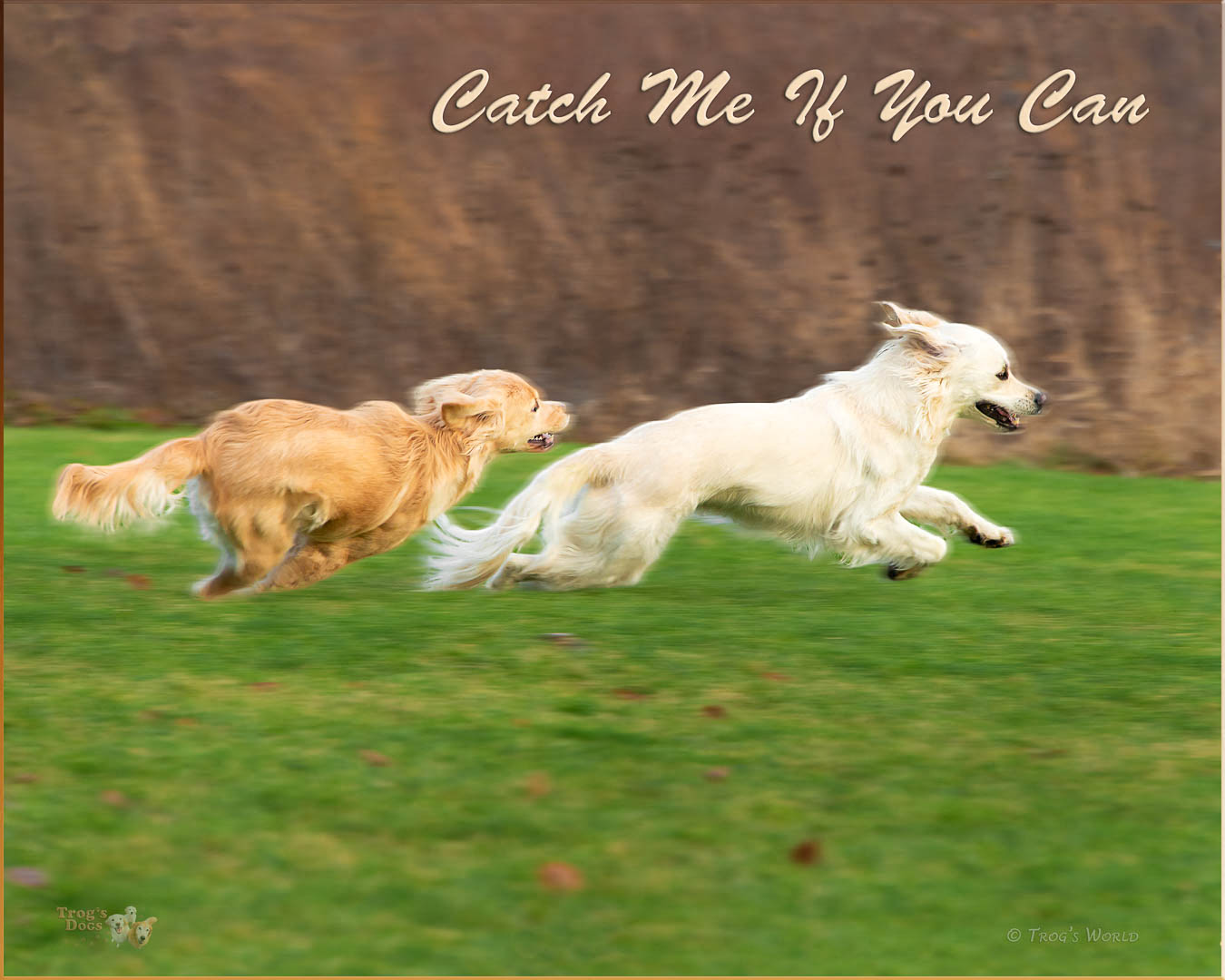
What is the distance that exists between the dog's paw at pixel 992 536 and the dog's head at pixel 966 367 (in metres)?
0.49

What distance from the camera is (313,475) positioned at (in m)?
6.01

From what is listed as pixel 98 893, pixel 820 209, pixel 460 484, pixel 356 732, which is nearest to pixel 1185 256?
pixel 820 209

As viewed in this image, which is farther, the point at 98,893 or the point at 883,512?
the point at 883,512

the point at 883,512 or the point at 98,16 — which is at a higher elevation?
the point at 98,16

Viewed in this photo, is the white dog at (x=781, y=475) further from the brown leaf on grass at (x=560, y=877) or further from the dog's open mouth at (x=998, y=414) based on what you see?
the brown leaf on grass at (x=560, y=877)

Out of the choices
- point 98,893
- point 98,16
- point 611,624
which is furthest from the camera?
point 98,16

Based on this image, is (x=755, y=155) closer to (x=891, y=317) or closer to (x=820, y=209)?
(x=820, y=209)

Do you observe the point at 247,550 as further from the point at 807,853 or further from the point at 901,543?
the point at 807,853

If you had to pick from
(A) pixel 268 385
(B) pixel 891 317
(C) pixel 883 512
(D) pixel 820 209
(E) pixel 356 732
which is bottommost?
(E) pixel 356 732

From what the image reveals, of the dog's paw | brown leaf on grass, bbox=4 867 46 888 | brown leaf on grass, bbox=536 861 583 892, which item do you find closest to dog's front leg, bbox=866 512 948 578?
the dog's paw

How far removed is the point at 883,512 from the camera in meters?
6.83

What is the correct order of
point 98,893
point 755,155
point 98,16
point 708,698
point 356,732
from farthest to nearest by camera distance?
1. point 98,16
2. point 755,155
3. point 708,698
4. point 356,732
5. point 98,893

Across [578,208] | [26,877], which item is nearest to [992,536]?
[26,877]

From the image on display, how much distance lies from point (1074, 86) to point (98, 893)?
16505 millimetres
